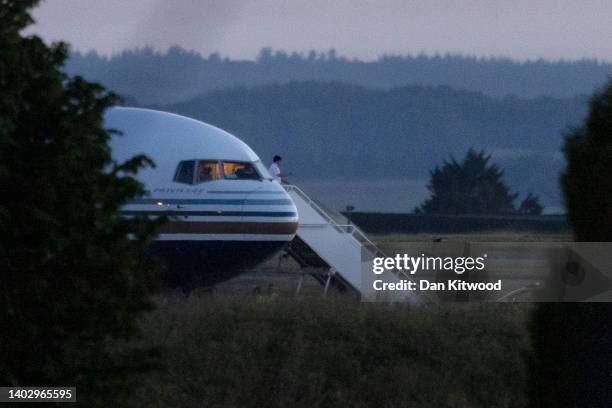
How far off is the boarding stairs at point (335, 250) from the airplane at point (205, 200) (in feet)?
7.86

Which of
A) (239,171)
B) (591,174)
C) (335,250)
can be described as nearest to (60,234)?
(591,174)

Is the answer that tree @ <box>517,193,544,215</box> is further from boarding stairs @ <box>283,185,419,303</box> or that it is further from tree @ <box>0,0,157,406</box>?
tree @ <box>0,0,157,406</box>

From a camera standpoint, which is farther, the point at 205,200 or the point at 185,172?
the point at 205,200

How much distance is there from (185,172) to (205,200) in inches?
27.0

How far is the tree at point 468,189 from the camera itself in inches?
2751

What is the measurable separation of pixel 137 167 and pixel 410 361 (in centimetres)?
957

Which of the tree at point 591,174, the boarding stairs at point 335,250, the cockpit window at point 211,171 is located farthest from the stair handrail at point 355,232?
the tree at point 591,174

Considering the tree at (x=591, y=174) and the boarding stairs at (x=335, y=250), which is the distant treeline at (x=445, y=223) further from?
the tree at (x=591, y=174)

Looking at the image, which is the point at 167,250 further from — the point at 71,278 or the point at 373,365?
the point at 71,278

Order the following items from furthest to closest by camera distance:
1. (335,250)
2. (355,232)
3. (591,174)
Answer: (355,232)
(335,250)
(591,174)

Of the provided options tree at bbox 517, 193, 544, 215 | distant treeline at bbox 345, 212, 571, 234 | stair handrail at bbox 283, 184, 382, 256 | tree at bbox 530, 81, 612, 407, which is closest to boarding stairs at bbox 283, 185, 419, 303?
stair handrail at bbox 283, 184, 382, 256

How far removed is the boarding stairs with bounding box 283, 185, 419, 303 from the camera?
25.5 m

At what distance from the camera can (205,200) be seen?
23266 mm

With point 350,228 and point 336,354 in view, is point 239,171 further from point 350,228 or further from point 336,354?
point 336,354
